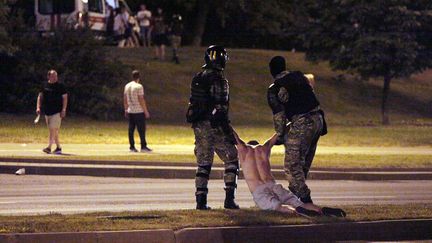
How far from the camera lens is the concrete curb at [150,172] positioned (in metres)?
22.5

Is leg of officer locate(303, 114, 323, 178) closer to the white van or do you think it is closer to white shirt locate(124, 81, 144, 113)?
white shirt locate(124, 81, 144, 113)

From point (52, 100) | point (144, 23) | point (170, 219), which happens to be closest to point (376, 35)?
point (144, 23)

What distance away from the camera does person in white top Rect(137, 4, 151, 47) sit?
50.9m

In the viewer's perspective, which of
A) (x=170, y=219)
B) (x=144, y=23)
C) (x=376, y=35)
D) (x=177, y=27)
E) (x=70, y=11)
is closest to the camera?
(x=170, y=219)

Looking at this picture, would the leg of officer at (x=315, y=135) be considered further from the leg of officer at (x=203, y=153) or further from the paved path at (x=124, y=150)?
the paved path at (x=124, y=150)

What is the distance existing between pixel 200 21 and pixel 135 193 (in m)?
40.1

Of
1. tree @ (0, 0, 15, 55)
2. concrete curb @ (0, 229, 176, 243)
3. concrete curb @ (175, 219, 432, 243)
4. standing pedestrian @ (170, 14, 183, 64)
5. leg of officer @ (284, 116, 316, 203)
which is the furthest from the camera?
standing pedestrian @ (170, 14, 183, 64)

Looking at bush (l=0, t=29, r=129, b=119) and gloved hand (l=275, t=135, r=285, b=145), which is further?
bush (l=0, t=29, r=129, b=119)

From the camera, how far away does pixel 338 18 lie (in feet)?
141

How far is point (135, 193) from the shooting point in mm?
18422

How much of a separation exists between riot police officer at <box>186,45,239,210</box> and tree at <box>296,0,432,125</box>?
2784cm

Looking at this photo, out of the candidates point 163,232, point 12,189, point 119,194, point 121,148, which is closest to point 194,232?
point 163,232

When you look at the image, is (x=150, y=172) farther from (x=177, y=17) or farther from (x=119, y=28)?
(x=177, y=17)

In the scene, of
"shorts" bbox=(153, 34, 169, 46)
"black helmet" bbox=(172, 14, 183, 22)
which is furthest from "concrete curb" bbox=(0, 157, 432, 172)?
"black helmet" bbox=(172, 14, 183, 22)
